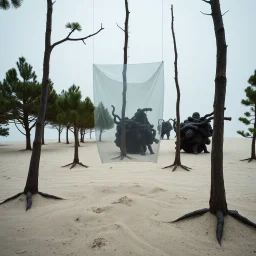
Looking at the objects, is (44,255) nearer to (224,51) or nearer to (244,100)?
(224,51)

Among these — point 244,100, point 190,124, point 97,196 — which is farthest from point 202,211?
point 190,124

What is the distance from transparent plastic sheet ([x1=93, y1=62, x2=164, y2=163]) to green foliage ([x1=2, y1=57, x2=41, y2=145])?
11.2 metres

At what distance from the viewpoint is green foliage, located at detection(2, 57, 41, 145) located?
527 inches

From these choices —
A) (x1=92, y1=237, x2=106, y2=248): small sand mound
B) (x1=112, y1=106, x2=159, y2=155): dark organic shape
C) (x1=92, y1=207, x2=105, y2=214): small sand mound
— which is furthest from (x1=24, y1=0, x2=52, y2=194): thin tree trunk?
(x1=92, y1=237, x2=106, y2=248): small sand mound

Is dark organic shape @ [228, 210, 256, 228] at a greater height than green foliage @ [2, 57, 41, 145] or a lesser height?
lesser

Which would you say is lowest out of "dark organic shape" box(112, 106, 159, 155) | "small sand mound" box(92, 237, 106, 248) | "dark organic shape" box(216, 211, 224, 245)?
"small sand mound" box(92, 237, 106, 248)

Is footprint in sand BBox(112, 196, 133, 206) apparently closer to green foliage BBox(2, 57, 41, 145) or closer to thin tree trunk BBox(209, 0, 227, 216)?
thin tree trunk BBox(209, 0, 227, 216)

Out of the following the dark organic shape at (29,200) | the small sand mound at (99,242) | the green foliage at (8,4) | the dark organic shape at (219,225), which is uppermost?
the green foliage at (8,4)

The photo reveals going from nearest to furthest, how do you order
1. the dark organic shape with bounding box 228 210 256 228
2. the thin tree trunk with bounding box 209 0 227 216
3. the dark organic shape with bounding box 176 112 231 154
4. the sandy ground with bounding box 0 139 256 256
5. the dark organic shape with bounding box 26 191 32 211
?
the sandy ground with bounding box 0 139 256 256, the dark organic shape with bounding box 228 210 256 228, the thin tree trunk with bounding box 209 0 227 216, the dark organic shape with bounding box 26 191 32 211, the dark organic shape with bounding box 176 112 231 154

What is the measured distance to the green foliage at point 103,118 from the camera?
419 cm

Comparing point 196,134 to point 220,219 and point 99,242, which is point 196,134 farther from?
point 99,242

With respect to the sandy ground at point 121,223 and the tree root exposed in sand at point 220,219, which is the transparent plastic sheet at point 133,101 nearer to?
the sandy ground at point 121,223

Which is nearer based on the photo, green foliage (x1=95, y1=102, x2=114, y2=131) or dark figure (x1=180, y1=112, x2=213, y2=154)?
green foliage (x1=95, y1=102, x2=114, y2=131)

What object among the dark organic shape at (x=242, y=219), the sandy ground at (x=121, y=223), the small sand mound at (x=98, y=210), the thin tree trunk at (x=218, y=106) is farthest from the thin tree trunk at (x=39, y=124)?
the dark organic shape at (x=242, y=219)
